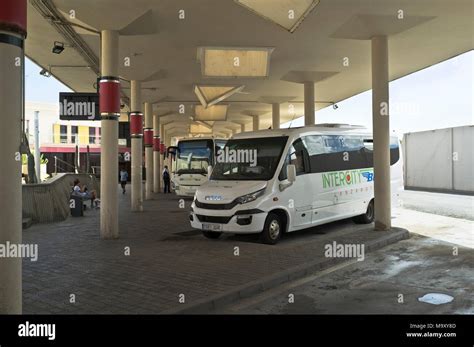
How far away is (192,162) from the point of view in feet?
77.4

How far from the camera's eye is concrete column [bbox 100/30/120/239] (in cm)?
1107

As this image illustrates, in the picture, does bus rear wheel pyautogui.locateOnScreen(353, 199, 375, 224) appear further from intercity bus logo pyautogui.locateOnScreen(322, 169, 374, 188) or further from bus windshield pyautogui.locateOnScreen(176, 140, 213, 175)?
bus windshield pyautogui.locateOnScreen(176, 140, 213, 175)

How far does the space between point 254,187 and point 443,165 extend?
1774 cm

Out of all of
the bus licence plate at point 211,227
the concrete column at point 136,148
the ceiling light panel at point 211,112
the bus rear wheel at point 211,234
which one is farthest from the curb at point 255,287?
the ceiling light panel at point 211,112

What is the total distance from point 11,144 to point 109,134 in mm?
6696

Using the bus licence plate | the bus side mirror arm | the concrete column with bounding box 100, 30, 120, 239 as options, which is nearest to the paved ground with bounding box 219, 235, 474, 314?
the bus side mirror arm

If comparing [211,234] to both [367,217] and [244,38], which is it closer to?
[367,217]

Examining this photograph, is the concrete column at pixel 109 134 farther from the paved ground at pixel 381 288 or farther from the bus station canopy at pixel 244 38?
the paved ground at pixel 381 288

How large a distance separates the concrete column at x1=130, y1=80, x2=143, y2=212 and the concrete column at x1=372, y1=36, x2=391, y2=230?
9425 mm

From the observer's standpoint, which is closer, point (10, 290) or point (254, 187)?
point (10, 290)
